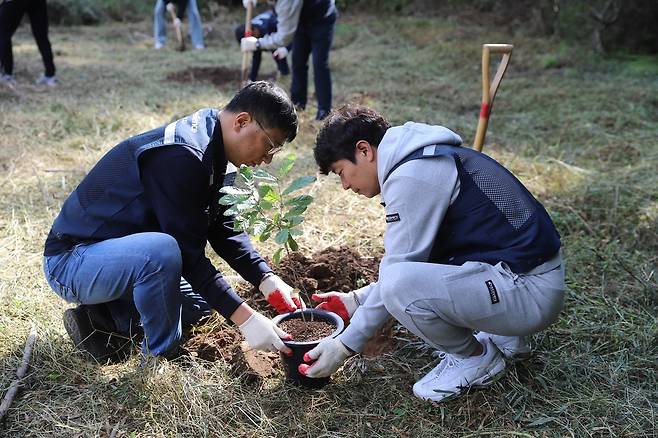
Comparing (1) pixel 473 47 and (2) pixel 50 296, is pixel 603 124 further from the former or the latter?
(2) pixel 50 296

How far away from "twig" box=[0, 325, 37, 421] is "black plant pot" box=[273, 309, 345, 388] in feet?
3.00

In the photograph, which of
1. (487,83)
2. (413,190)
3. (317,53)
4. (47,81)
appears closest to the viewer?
(413,190)

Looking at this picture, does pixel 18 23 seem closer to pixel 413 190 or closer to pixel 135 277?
pixel 135 277

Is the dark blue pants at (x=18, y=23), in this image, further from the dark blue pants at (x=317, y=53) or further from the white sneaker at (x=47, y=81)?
the dark blue pants at (x=317, y=53)

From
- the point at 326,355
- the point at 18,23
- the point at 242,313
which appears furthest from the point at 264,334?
the point at 18,23

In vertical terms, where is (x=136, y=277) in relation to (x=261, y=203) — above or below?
below

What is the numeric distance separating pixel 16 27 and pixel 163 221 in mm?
5748

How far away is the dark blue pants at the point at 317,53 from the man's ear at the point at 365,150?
150 inches

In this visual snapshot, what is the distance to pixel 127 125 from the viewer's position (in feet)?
18.1

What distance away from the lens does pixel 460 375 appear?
7.25 feet

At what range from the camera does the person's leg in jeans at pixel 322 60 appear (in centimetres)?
575

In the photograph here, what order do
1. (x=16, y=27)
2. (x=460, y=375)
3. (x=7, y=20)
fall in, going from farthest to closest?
(x=16, y=27)
(x=7, y=20)
(x=460, y=375)

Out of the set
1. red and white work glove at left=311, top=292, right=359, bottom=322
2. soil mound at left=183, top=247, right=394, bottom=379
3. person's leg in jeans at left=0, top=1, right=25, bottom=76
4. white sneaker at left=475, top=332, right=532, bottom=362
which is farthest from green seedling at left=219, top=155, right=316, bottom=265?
person's leg in jeans at left=0, top=1, right=25, bottom=76

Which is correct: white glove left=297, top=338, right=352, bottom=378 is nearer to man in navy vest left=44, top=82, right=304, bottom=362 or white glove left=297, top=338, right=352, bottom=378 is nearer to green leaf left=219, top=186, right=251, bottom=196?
man in navy vest left=44, top=82, right=304, bottom=362
